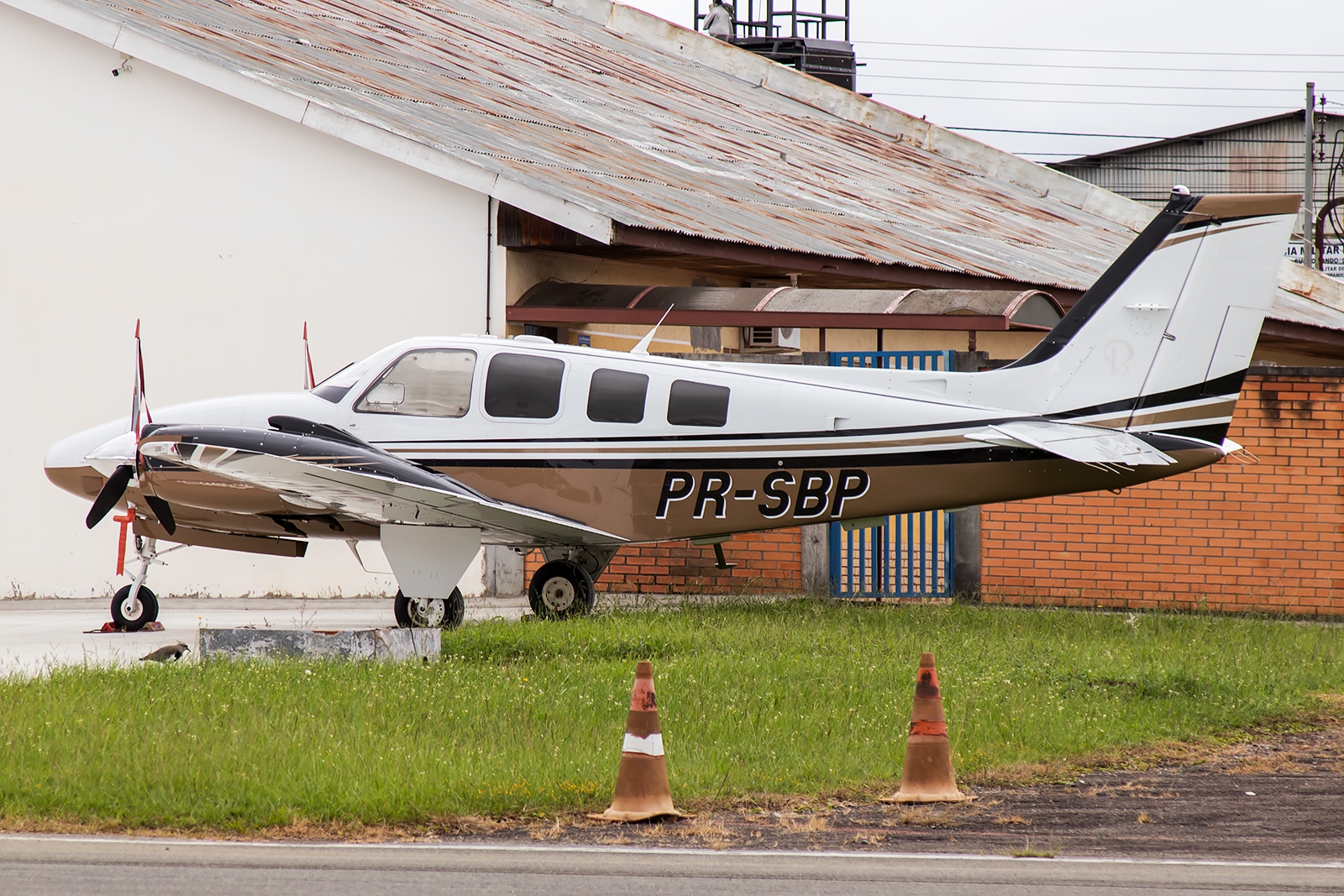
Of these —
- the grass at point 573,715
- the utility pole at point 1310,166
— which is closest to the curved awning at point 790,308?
the grass at point 573,715

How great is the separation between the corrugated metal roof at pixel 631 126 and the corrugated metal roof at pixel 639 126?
0.21ft

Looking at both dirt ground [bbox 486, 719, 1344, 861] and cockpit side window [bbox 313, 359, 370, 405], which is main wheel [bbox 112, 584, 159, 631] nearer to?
cockpit side window [bbox 313, 359, 370, 405]

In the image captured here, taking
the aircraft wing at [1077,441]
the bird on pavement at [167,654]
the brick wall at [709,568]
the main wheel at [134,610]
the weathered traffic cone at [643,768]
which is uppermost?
the aircraft wing at [1077,441]

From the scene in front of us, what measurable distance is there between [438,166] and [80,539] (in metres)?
5.79

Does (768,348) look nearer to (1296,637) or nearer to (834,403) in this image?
(834,403)

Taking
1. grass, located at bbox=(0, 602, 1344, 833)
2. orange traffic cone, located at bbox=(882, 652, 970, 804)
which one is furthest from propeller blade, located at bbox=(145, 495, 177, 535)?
orange traffic cone, located at bbox=(882, 652, 970, 804)

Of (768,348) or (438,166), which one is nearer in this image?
(438,166)

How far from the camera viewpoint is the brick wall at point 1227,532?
14023mm

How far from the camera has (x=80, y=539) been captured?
48.8 ft

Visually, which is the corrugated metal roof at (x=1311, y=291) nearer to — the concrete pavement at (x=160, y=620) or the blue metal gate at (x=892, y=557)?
the blue metal gate at (x=892, y=557)

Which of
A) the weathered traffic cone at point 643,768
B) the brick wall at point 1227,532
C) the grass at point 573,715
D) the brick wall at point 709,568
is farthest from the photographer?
the brick wall at point 709,568

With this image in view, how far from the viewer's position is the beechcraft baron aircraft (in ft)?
36.8

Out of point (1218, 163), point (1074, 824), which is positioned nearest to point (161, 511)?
point (1074, 824)

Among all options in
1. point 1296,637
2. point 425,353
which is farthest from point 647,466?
point 1296,637
